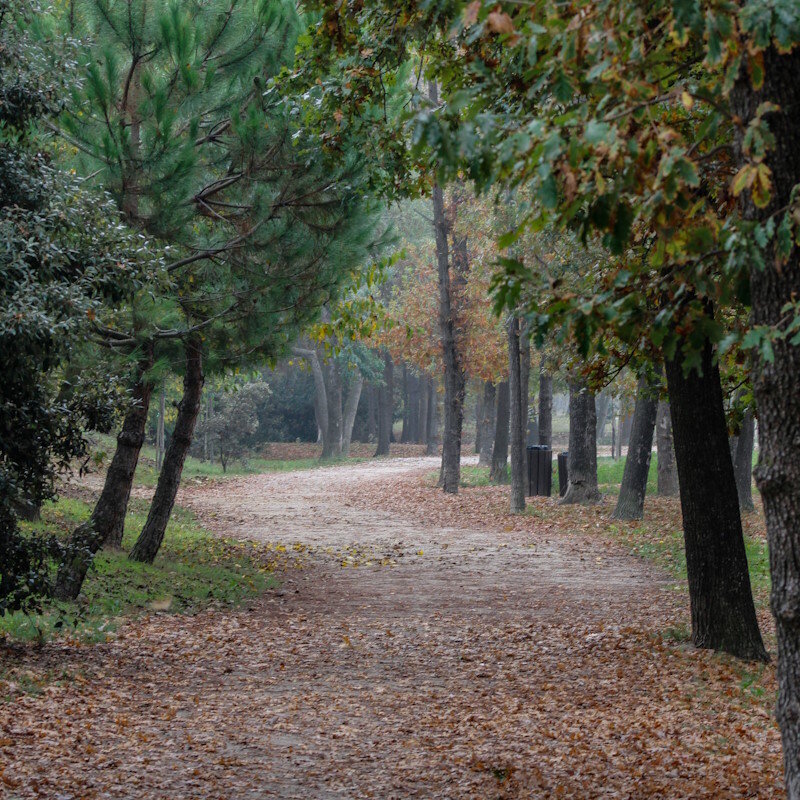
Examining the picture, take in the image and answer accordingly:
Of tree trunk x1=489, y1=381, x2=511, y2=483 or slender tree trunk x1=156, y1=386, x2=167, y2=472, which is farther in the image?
tree trunk x1=489, y1=381, x2=511, y2=483

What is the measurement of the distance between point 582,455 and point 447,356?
5.94 m

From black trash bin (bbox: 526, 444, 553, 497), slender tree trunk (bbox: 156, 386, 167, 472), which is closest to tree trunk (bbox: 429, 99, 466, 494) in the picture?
black trash bin (bbox: 526, 444, 553, 497)

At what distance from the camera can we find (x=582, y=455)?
19953 millimetres

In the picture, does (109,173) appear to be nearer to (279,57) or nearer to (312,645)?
(279,57)

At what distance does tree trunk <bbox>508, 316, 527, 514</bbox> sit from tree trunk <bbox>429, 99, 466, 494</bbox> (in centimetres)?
462

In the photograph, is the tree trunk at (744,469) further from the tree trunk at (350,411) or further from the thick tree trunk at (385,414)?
the thick tree trunk at (385,414)

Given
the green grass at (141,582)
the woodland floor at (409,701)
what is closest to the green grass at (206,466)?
the green grass at (141,582)

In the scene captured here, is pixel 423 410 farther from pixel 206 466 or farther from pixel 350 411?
pixel 206 466

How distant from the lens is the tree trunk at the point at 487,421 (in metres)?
36.5

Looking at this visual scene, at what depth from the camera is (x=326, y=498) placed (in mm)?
23922

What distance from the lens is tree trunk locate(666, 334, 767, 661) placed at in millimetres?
7371

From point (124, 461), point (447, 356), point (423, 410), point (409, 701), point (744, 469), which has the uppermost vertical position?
point (447, 356)

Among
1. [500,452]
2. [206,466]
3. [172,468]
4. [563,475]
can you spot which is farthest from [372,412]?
[172,468]

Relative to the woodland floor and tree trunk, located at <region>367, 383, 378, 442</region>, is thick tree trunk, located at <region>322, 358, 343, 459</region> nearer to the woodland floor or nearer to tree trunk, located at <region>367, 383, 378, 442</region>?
tree trunk, located at <region>367, 383, 378, 442</region>
